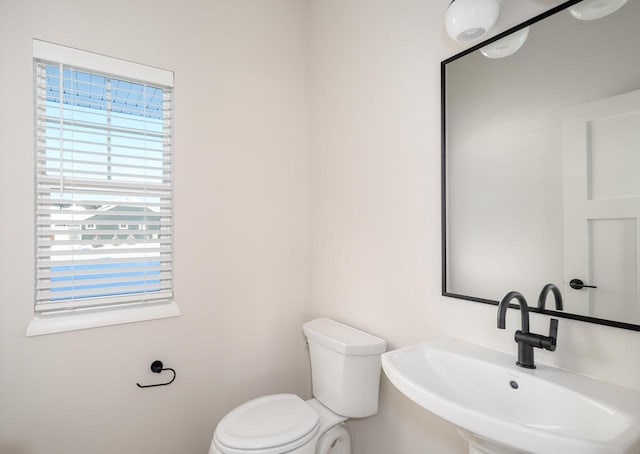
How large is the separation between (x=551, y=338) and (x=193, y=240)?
1.53 meters

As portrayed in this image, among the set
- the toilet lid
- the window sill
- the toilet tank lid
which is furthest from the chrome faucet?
the window sill

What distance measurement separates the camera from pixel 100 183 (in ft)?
4.93

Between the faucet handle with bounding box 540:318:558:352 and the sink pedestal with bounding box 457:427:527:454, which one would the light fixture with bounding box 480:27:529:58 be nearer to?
the faucet handle with bounding box 540:318:558:352

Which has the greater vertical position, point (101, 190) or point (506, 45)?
point (506, 45)

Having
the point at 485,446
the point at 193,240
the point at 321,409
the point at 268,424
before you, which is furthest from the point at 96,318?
the point at 485,446

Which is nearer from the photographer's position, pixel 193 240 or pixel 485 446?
pixel 485 446

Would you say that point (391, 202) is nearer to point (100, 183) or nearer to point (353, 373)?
point (353, 373)

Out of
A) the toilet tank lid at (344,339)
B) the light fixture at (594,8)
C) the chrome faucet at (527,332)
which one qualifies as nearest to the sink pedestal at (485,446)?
the chrome faucet at (527,332)

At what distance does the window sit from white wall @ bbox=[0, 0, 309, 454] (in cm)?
6

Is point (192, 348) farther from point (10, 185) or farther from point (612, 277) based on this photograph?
point (612, 277)

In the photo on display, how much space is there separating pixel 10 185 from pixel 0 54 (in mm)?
513

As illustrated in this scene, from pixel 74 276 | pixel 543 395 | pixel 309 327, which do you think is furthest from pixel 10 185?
pixel 543 395

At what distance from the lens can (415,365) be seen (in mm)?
1083

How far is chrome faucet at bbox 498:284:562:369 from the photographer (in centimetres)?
91
